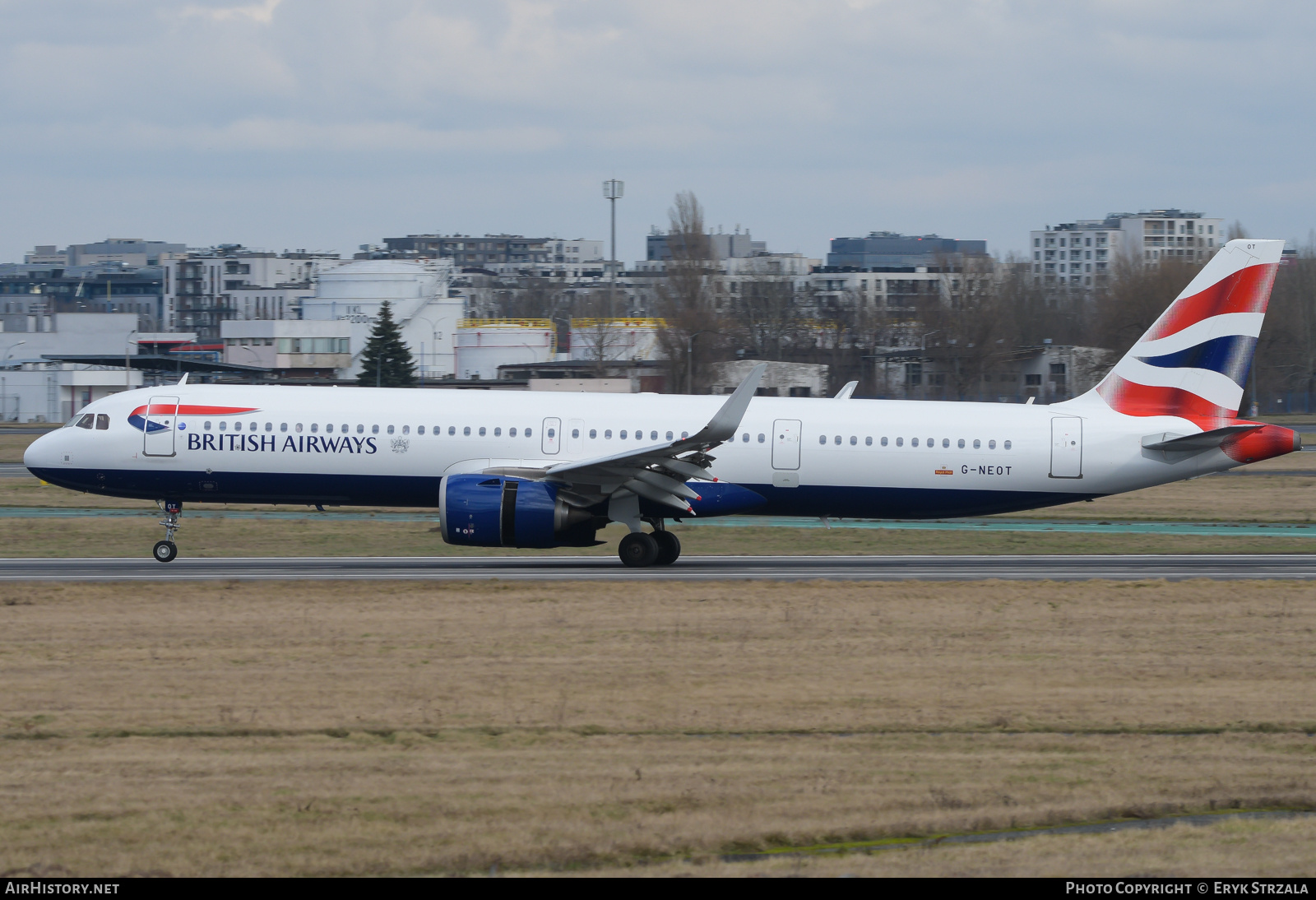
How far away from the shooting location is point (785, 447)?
26.0 m

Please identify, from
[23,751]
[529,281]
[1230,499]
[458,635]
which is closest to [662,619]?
[458,635]

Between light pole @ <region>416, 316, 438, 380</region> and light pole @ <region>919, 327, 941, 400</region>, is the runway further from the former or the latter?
light pole @ <region>416, 316, 438, 380</region>

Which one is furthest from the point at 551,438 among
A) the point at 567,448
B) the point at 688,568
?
the point at 688,568

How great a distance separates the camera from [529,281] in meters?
193

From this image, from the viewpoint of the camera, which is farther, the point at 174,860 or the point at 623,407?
the point at 623,407

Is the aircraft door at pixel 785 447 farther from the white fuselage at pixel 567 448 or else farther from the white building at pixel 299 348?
the white building at pixel 299 348

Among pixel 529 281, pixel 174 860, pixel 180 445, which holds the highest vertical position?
pixel 529 281

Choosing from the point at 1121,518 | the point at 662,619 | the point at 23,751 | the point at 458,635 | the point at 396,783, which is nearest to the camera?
the point at 396,783

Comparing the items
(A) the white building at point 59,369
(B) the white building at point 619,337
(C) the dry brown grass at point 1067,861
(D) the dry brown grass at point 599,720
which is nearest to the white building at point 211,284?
(A) the white building at point 59,369

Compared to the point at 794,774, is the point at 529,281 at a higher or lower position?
higher

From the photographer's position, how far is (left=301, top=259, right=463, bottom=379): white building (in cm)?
10450

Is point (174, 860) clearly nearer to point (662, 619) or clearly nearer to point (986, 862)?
point (986, 862)

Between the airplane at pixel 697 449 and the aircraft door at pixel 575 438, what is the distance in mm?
36
